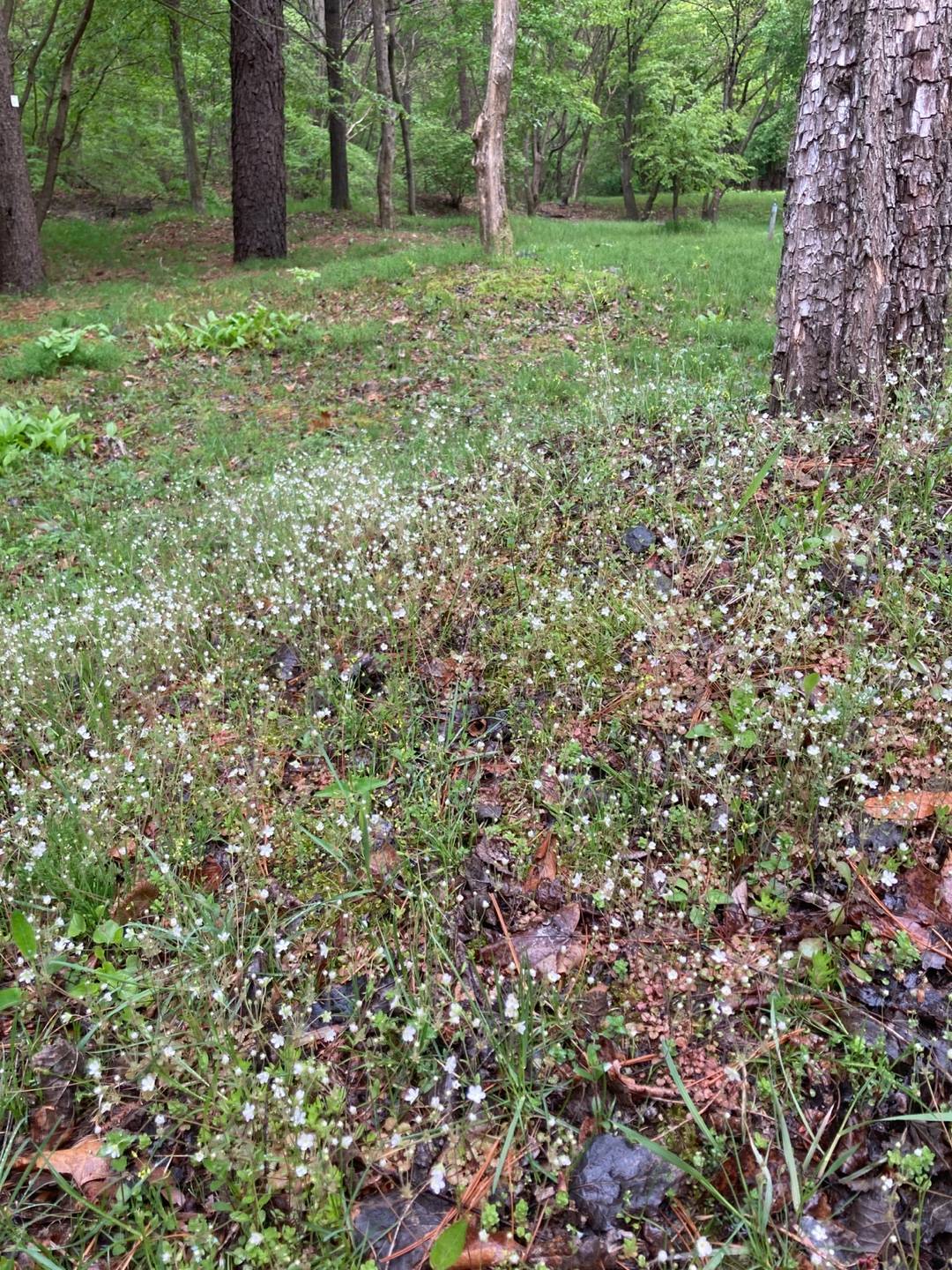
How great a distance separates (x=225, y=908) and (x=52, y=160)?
16752 millimetres

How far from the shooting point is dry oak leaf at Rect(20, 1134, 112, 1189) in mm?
2178

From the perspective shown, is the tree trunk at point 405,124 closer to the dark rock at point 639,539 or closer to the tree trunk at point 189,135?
the tree trunk at point 189,135

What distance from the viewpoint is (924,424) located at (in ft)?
13.7

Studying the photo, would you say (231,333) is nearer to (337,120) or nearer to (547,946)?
(547,946)

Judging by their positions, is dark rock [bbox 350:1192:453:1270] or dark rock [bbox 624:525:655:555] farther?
dark rock [bbox 624:525:655:555]

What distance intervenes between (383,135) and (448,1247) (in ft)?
64.3

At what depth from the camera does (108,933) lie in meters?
2.70

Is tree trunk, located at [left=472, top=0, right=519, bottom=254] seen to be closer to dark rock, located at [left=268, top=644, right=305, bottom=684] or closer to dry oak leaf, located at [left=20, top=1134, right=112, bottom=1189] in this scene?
dark rock, located at [left=268, top=644, right=305, bottom=684]

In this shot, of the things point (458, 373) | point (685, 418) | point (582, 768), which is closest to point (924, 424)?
point (685, 418)

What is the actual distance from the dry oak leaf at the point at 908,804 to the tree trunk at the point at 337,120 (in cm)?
1905

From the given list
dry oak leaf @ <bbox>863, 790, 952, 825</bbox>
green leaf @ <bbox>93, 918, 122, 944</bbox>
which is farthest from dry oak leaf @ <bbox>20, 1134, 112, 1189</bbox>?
dry oak leaf @ <bbox>863, 790, 952, 825</bbox>

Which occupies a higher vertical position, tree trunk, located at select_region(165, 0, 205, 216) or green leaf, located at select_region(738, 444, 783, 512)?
tree trunk, located at select_region(165, 0, 205, 216)

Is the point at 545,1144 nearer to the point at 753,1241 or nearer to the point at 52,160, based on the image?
the point at 753,1241

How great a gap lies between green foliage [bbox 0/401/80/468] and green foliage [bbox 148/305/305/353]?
2.48 meters
